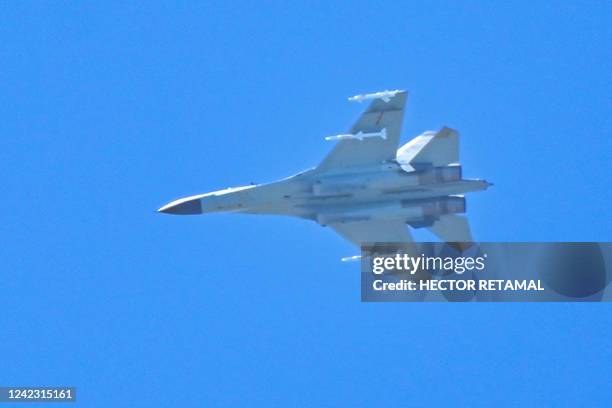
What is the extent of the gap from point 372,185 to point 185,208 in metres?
4.98

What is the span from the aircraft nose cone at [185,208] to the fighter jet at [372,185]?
0.03m

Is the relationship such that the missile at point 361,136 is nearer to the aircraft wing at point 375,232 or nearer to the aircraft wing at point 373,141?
the aircraft wing at point 373,141

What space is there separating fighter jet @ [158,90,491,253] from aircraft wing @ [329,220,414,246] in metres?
0.53

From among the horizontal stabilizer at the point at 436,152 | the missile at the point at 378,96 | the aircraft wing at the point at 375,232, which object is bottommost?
the aircraft wing at the point at 375,232

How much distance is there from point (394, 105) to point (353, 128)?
1226 millimetres

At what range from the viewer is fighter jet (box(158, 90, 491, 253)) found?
123 feet

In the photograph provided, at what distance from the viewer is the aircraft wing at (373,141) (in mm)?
37375

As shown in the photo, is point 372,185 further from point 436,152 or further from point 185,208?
point 185,208

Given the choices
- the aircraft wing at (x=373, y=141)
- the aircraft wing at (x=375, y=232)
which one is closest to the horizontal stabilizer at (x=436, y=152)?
the aircraft wing at (x=373, y=141)

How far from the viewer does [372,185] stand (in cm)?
3738

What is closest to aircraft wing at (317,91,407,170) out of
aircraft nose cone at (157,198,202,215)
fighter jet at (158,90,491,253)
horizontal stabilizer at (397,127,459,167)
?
fighter jet at (158,90,491,253)

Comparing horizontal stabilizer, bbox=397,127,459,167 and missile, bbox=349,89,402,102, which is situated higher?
missile, bbox=349,89,402,102

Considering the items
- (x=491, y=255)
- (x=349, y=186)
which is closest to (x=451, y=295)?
(x=491, y=255)

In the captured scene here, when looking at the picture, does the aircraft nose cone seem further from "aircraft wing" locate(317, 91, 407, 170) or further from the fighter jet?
"aircraft wing" locate(317, 91, 407, 170)
